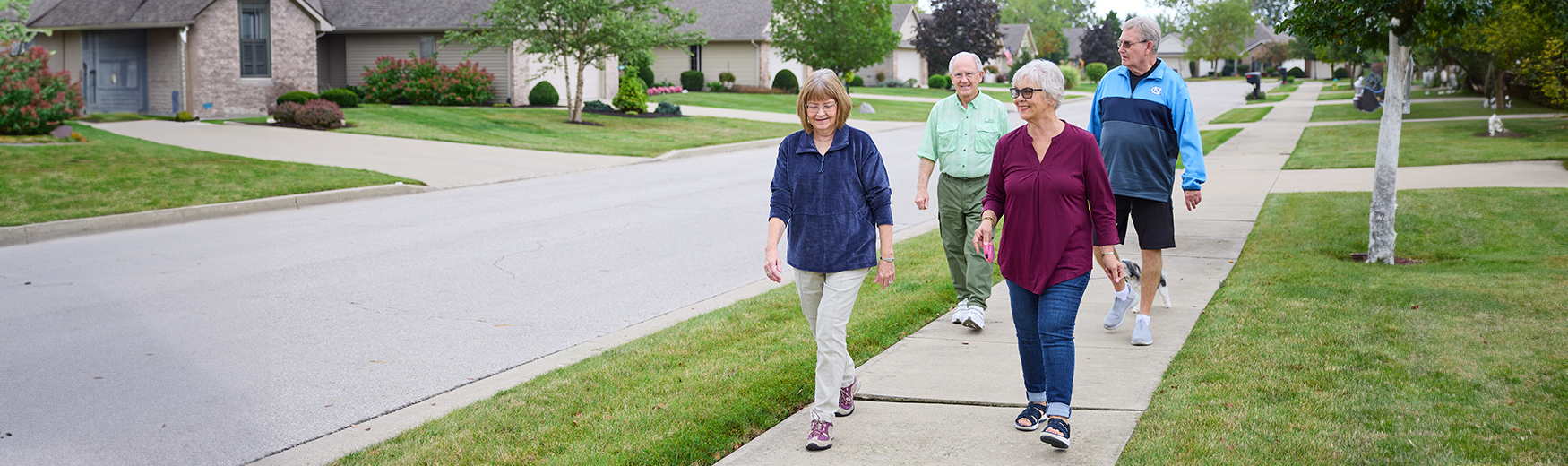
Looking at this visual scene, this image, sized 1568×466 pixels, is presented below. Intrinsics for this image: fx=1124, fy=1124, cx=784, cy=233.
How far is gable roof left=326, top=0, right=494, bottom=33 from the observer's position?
33344mm

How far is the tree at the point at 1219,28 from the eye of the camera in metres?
85.9

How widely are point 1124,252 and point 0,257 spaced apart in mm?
10047

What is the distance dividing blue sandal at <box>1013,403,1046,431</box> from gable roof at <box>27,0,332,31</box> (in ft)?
91.4

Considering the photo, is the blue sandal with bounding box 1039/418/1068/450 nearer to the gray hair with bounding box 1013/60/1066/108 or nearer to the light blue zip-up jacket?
the gray hair with bounding box 1013/60/1066/108

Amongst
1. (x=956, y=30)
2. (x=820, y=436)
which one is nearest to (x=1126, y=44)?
(x=820, y=436)

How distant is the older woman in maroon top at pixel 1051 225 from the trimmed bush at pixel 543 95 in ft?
102

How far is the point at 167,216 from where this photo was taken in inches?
497

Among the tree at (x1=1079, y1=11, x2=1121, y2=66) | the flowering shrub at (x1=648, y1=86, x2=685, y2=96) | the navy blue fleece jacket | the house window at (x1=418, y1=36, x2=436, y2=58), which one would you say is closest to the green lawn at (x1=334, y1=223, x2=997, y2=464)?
the navy blue fleece jacket

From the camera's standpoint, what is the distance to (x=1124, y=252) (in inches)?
373

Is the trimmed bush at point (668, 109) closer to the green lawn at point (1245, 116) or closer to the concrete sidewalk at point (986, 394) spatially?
the green lawn at point (1245, 116)

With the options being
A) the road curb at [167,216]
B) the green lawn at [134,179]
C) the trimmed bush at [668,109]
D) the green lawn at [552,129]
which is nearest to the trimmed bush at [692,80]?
the trimmed bush at [668,109]

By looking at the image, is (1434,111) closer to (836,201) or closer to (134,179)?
(134,179)

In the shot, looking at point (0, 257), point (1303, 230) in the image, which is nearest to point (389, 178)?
point (0, 257)

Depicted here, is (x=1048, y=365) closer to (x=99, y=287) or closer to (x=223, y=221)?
(x=99, y=287)
